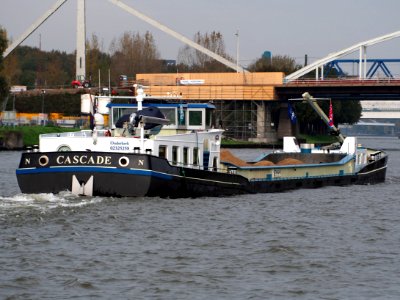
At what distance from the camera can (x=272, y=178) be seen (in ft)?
148

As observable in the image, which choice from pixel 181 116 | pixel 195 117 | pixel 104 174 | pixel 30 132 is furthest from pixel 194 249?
pixel 30 132

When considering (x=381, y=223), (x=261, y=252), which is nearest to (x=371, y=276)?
(x=261, y=252)

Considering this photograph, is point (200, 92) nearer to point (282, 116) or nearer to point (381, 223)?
point (282, 116)

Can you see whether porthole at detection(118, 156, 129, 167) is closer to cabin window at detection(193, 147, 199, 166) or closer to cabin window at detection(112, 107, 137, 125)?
cabin window at detection(193, 147, 199, 166)

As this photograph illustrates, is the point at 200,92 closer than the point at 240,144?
No

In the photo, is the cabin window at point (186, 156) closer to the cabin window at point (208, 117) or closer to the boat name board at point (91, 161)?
the cabin window at point (208, 117)

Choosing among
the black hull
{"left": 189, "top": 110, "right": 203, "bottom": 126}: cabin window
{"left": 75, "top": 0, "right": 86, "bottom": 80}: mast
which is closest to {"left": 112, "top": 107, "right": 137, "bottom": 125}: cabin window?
{"left": 189, "top": 110, "right": 203, "bottom": 126}: cabin window

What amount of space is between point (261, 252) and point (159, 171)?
9.80 metres

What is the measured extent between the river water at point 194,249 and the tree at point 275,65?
10437 cm

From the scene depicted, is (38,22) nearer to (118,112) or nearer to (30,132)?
(30,132)

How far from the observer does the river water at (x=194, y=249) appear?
22.0 meters

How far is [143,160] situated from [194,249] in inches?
347

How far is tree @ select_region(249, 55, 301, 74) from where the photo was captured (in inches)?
5620

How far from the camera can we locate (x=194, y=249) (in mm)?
26688
